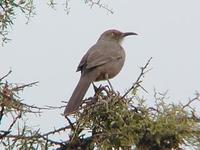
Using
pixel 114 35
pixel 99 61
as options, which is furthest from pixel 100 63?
pixel 114 35

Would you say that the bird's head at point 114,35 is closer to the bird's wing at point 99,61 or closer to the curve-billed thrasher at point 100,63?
the curve-billed thrasher at point 100,63

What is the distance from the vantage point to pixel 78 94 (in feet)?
15.8

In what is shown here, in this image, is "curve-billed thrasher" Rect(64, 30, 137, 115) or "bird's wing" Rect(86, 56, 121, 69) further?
"bird's wing" Rect(86, 56, 121, 69)

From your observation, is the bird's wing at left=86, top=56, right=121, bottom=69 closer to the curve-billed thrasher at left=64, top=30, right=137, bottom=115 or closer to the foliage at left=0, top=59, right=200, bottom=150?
Answer: the curve-billed thrasher at left=64, top=30, right=137, bottom=115

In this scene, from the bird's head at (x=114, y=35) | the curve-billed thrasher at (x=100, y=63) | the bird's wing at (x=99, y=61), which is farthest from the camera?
the bird's head at (x=114, y=35)

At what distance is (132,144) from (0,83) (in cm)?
80

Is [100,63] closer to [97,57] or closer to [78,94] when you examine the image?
[97,57]

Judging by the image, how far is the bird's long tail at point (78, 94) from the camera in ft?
12.4

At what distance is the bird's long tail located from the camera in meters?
3.78

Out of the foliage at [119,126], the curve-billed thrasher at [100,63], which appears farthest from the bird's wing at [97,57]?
the foliage at [119,126]

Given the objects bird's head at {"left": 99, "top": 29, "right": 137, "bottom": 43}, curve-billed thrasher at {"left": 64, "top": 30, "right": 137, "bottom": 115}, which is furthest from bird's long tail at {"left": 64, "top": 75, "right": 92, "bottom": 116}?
bird's head at {"left": 99, "top": 29, "right": 137, "bottom": 43}

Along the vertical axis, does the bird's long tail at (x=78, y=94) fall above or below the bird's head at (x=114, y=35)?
below

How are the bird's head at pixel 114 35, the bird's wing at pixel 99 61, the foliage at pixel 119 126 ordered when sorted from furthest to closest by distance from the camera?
the bird's head at pixel 114 35
the bird's wing at pixel 99 61
the foliage at pixel 119 126

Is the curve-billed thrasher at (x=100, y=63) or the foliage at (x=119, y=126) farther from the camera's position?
the curve-billed thrasher at (x=100, y=63)
